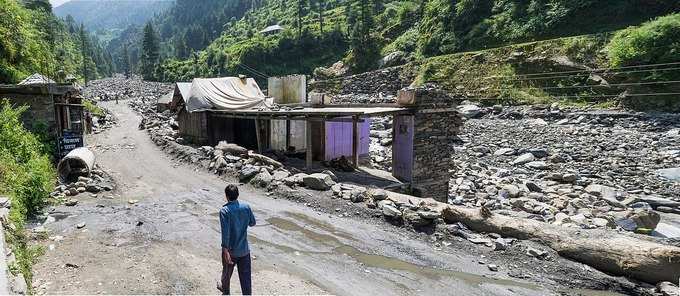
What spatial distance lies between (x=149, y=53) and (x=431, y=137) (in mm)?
102788

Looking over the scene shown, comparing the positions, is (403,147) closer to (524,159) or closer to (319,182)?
(319,182)

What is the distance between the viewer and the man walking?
549cm

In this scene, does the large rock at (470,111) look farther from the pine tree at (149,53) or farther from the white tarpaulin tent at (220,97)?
the pine tree at (149,53)

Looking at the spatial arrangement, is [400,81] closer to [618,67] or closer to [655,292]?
[618,67]

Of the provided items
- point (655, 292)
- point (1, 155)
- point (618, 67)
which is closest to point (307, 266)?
point (655, 292)

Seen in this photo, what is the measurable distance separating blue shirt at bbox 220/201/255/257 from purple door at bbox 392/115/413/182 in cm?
910

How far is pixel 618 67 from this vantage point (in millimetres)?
29188

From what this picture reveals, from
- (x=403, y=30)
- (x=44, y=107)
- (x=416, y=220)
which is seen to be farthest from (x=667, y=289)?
(x=403, y=30)

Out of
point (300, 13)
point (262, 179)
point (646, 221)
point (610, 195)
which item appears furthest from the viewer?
point (300, 13)

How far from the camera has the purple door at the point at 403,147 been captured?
553 inches

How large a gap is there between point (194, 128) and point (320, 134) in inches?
271

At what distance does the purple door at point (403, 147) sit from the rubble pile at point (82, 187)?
9.00 meters

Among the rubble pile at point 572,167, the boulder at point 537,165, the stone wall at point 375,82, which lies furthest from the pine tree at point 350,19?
the boulder at point 537,165

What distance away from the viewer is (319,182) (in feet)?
39.9
